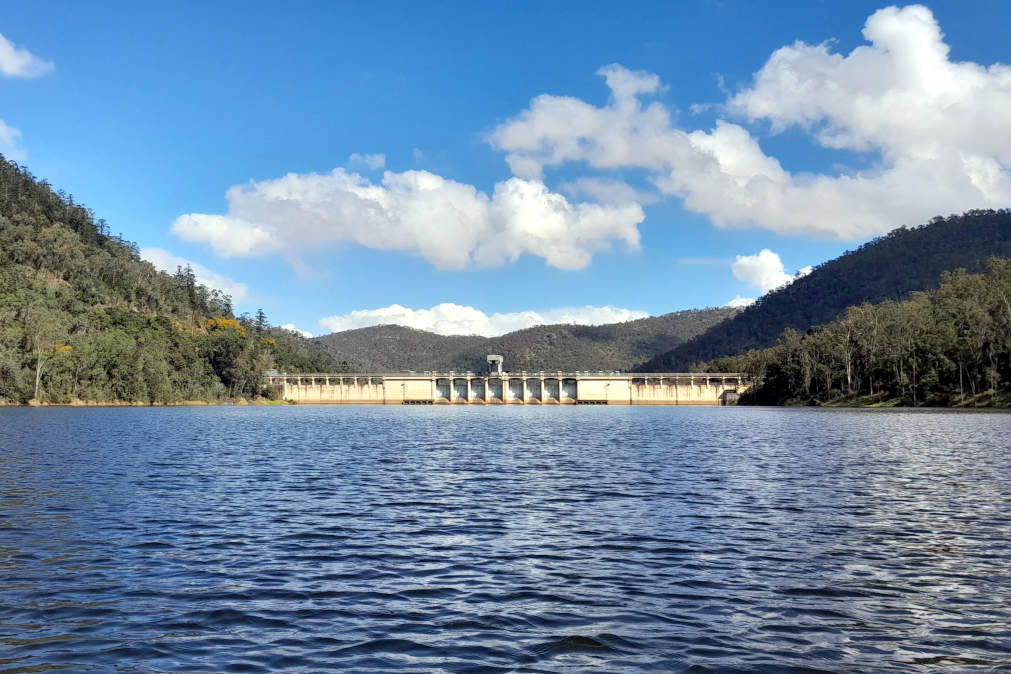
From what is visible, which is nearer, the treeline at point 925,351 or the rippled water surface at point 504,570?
the rippled water surface at point 504,570

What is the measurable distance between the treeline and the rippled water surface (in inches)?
4215

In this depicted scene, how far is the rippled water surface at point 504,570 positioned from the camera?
47.2 feet

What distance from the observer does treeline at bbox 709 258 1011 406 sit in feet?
451

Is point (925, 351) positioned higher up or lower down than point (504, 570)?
higher up

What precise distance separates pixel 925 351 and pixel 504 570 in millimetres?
155057

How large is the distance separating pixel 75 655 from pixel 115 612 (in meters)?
2.82

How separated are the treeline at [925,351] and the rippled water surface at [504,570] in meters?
107

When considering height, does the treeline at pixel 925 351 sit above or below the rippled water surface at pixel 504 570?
above

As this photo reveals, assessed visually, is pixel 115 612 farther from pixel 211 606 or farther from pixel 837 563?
pixel 837 563

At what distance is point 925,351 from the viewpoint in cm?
15338

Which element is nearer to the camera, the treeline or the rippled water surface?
the rippled water surface

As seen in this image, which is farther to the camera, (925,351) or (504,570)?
(925,351)

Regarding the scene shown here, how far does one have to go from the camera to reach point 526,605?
17.4m

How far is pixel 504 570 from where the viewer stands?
2072 cm
